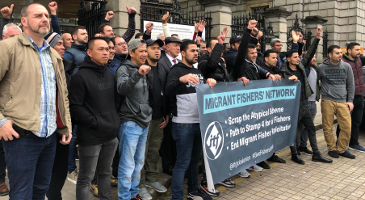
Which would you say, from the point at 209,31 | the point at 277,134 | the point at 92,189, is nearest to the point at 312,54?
the point at 277,134

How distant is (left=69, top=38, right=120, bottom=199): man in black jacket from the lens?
10.3ft

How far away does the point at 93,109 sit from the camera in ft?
10.5

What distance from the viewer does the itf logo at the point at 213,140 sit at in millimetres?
3938

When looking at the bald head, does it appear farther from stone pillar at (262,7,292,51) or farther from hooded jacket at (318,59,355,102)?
stone pillar at (262,7,292,51)

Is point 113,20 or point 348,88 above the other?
point 113,20

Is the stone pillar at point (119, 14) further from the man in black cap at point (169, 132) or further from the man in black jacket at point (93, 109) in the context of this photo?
the man in black jacket at point (93, 109)

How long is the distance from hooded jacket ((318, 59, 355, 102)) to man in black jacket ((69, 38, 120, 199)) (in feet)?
15.1

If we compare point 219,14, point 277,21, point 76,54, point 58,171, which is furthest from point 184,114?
point 277,21

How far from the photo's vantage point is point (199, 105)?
3.84m

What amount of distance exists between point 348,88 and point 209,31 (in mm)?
6249

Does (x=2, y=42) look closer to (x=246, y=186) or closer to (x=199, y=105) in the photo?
(x=199, y=105)

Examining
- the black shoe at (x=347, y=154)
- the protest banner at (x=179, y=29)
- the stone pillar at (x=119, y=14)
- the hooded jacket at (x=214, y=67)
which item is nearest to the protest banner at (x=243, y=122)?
the hooded jacket at (x=214, y=67)

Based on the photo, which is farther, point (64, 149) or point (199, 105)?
point (199, 105)

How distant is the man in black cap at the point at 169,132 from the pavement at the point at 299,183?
0.28 meters
